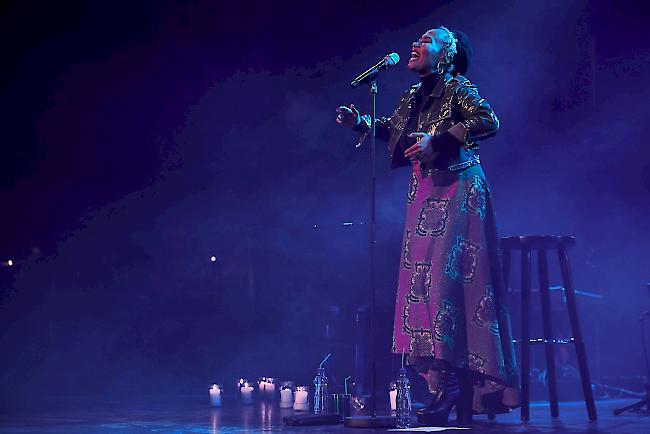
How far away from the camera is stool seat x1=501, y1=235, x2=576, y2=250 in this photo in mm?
3719

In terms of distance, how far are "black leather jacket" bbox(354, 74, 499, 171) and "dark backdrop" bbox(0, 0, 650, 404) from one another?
195cm

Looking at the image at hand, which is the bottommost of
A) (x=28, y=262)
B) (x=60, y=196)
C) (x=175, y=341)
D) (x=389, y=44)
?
(x=175, y=341)

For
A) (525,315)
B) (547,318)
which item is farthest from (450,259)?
(547,318)

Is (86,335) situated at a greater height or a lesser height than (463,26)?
lesser

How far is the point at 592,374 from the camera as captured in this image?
621 centimetres

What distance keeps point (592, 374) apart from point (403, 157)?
3603 mm

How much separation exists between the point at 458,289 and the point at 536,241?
737mm

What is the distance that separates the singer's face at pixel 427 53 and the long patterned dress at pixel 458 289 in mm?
426

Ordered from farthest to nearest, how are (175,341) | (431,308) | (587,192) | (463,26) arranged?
(175,341), (587,192), (463,26), (431,308)

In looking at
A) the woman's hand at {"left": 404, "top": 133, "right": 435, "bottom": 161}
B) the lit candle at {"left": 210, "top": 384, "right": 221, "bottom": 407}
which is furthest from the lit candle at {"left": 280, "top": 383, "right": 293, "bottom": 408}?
the woman's hand at {"left": 404, "top": 133, "right": 435, "bottom": 161}

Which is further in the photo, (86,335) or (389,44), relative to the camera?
(86,335)

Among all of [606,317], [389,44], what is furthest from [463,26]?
[606,317]

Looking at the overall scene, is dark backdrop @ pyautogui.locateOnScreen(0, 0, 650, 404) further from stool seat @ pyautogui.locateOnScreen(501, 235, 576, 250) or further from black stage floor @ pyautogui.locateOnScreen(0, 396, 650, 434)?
stool seat @ pyautogui.locateOnScreen(501, 235, 576, 250)

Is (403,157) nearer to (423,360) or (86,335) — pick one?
(423,360)
